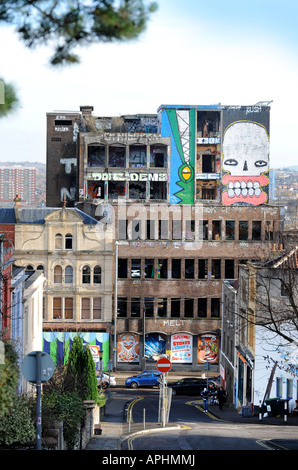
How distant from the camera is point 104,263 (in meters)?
70.2

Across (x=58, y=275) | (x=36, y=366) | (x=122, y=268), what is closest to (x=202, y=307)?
(x=122, y=268)

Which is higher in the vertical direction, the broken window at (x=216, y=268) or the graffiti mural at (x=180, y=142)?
the graffiti mural at (x=180, y=142)

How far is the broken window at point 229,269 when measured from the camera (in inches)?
2921

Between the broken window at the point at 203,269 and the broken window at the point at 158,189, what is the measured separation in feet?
35.0

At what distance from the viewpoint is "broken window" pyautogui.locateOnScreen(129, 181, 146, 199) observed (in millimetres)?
81875

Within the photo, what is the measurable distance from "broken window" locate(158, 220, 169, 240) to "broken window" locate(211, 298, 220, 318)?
6.62 m

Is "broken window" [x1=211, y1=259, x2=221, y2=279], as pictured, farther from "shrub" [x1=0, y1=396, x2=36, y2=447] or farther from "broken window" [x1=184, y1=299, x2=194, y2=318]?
"shrub" [x1=0, y1=396, x2=36, y2=447]

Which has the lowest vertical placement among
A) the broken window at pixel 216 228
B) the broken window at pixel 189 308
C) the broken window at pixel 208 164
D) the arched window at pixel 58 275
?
the broken window at pixel 189 308

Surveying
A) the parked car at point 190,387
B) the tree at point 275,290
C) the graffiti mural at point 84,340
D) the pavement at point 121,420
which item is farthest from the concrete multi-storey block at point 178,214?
the tree at point 275,290

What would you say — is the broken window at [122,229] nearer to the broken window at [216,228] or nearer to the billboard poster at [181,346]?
the broken window at [216,228]

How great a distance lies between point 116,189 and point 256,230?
14.0 metres

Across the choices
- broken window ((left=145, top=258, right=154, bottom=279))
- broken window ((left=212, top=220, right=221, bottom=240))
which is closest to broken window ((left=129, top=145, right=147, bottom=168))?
broken window ((left=212, top=220, right=221, bottom=240))

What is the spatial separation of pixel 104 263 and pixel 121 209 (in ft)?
18.2
